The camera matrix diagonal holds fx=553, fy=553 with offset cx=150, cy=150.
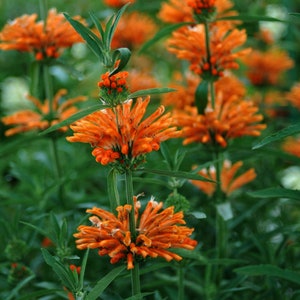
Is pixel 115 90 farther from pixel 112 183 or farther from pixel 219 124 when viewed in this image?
pixel 219 124

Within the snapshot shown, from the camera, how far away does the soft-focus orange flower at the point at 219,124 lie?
138 centimetres

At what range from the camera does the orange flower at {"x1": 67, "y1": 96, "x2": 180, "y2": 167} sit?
988 mm

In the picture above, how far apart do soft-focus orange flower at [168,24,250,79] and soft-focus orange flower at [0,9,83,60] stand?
0.32m

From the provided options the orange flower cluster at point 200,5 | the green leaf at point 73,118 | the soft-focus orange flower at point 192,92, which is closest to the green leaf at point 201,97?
the orange flower cluster at point 200,5

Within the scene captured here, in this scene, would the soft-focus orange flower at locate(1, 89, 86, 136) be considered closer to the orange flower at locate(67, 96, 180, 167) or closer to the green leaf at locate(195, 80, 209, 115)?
the green leaf at locate(195, 80, 209, 115)

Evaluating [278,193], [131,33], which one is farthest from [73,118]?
[131,33]

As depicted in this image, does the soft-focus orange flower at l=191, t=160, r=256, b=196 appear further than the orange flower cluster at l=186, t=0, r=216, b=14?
Yes

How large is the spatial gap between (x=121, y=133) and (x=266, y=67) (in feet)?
5.04

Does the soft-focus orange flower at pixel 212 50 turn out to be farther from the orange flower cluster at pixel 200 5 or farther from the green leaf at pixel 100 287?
the green leaf at pixel 100 287

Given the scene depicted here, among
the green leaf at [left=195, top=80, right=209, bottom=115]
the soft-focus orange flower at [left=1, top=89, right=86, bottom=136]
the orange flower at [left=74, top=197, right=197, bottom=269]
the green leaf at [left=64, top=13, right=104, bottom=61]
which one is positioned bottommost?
the orange flower at [left=74, top=197, right=197, bottom=269]

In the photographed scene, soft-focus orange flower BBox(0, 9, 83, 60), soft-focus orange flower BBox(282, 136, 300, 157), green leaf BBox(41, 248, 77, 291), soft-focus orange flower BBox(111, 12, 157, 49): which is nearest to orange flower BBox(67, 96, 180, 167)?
green leaf BBox(41, 248, 77, 291)

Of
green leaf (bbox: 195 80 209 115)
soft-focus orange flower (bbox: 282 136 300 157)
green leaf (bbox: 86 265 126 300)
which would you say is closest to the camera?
green leaf (bbox: 86 265 126 300)

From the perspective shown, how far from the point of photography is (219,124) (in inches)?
54.0

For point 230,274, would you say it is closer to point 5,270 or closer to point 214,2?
point 5,270
